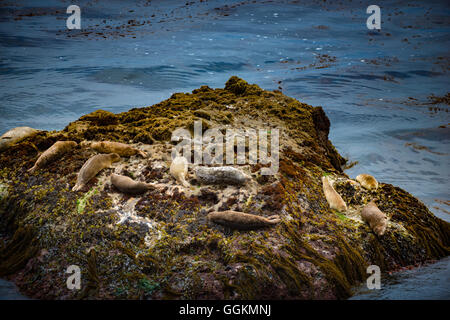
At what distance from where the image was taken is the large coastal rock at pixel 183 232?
9.78 ft

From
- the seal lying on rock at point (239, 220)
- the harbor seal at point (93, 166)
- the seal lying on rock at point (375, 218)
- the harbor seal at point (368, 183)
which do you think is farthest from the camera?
the harbor seal at point (368, 183)

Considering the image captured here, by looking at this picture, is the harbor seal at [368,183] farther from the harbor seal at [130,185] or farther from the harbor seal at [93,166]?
the harbor seal at [93,166]

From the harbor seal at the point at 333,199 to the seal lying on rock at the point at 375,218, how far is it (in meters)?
0.25

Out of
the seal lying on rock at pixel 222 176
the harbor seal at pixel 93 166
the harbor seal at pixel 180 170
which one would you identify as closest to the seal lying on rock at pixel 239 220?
the seal lying on rock at pixel 222 176

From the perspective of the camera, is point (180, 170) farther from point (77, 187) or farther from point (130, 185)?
point (77, 187)

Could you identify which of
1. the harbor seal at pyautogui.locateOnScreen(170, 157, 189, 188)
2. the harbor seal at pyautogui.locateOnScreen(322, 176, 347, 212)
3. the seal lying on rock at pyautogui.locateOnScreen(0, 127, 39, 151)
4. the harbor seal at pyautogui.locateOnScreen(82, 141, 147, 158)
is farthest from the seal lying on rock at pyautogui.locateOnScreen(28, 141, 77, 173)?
the harbor seal at pyautogui.locateOnScreen(322, 176, 347, 212)

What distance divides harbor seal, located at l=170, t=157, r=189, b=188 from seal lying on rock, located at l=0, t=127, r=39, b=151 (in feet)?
9.58

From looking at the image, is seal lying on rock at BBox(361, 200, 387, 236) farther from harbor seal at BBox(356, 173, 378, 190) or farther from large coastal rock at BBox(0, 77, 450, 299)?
harbor seal at BBox(356, 173, 378, 190)

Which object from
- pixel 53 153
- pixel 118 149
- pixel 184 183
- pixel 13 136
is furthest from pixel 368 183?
pixel 13 136

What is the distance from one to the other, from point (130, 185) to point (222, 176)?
1112 millimetres

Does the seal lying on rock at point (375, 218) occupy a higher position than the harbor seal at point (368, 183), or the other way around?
the harbor seal at point (368, 183)

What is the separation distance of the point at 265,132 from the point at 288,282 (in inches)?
101

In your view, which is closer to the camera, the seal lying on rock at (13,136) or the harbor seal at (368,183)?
the harbor seal at (368,183)

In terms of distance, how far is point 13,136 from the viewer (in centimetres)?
504
